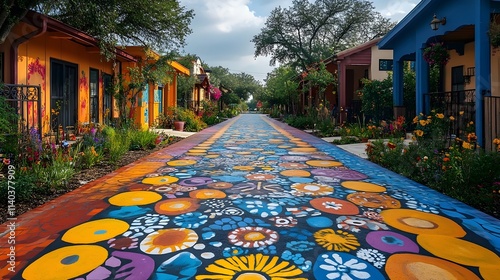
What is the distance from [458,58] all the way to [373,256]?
32.9 feet

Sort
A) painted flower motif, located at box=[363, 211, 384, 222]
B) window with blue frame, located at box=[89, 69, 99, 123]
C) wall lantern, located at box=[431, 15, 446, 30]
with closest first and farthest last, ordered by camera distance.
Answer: painted flower motif, located at box=[363, 211, 384, 222] < wall lantern, located at box=[431, 15, 446, 30] < window with blue frame, located at box=[89, 69, 99, 123]

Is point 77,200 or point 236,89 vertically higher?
point 236,89

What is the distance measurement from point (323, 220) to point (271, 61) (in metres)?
34.6

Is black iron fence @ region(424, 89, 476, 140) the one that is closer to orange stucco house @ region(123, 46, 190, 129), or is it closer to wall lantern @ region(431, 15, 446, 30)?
wall lantern @ region(431, 15, 446, 30)

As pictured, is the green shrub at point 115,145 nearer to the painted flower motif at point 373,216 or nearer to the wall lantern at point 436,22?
the painted flower motif at point 373,216

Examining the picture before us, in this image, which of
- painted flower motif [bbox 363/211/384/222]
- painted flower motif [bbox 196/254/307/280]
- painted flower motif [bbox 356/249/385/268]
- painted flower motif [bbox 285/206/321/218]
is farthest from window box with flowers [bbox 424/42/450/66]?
painted flower motif [bbox 196/254/307/280]

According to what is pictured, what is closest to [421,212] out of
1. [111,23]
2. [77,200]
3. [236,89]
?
[77,200]

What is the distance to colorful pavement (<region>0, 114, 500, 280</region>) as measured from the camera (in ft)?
8.79

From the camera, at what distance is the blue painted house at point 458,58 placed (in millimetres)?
6734

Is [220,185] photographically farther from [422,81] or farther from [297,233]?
[422,81]

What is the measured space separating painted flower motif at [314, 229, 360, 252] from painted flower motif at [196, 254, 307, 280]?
0.54 m

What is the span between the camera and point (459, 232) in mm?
3482

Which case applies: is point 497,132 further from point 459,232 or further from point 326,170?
point 459,232

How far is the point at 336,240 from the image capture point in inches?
128
